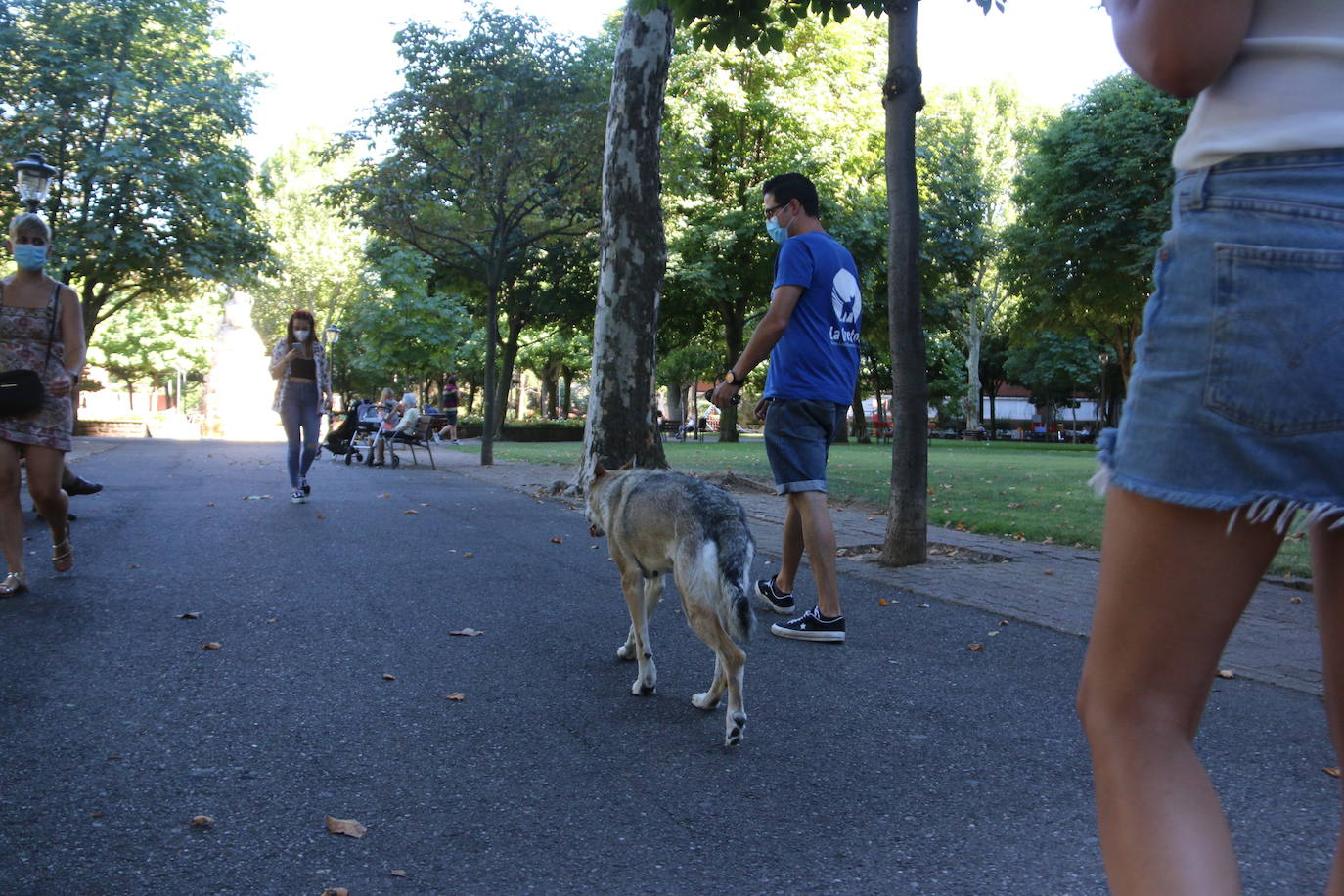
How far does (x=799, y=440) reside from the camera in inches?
216

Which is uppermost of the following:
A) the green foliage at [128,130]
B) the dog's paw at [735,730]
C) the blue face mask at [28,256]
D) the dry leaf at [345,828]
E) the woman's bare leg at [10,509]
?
the green foliage at [128,130]

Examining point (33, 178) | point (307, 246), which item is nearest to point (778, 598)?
point (33, 178)

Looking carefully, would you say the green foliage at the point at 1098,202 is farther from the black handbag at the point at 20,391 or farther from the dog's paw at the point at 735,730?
the dog's paw at the point at 735,730

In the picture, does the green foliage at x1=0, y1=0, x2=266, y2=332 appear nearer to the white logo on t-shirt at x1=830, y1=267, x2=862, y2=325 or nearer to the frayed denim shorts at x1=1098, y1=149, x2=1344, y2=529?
the white logo on t-shirt at x1=830, y1=267, x2=862, y2=325

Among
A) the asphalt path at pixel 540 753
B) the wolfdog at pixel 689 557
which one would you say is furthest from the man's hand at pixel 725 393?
the asphalt path at pixel 540 753

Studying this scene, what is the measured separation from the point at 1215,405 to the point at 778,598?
4.76m

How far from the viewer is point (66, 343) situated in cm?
640

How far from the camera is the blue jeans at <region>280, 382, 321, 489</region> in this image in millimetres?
11531

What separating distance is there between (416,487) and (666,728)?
1166cm

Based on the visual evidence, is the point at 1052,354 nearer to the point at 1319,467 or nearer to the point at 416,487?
the point at 416,487

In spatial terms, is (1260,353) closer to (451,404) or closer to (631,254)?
(631,254)

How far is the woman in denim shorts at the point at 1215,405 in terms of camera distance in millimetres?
1365

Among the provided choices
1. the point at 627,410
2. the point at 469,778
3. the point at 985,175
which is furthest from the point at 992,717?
the point at 985,175

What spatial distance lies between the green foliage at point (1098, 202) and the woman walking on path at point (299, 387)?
24.3 metres
